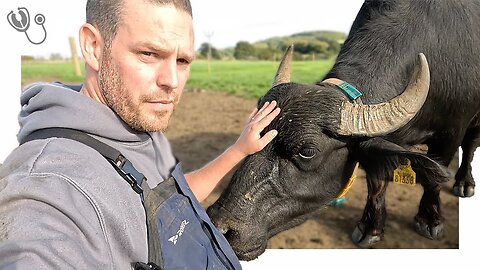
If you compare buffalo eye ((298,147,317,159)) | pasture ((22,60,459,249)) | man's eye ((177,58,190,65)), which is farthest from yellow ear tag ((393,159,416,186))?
pasture ((22,60,459,249))

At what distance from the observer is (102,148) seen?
115cm

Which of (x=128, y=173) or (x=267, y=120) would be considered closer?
(x=128, y=173)

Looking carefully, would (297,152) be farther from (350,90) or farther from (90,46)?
(90,46)

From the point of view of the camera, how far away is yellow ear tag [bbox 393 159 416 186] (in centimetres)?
276

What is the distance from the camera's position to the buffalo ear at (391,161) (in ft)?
8.53

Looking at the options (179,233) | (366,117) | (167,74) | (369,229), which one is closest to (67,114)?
(167,74)

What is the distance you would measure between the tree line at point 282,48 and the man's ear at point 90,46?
160 inches

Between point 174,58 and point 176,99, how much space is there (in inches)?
5.1

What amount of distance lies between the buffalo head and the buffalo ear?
0.04 meters

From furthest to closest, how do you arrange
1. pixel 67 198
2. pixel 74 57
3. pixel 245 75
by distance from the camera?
pixel 245 75 → pixel 74 57 → pixel 67 198

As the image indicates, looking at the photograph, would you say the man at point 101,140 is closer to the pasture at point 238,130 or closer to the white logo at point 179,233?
the white logo at point 179,233

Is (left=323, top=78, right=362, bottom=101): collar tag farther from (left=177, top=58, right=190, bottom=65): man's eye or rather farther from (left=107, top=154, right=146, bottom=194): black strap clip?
(left=107, top=154, right=146, bottom=194): black strap clip

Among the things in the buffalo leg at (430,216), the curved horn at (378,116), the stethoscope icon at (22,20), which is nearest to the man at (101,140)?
the curved horn at (378,116)

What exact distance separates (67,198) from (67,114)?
0.26m
